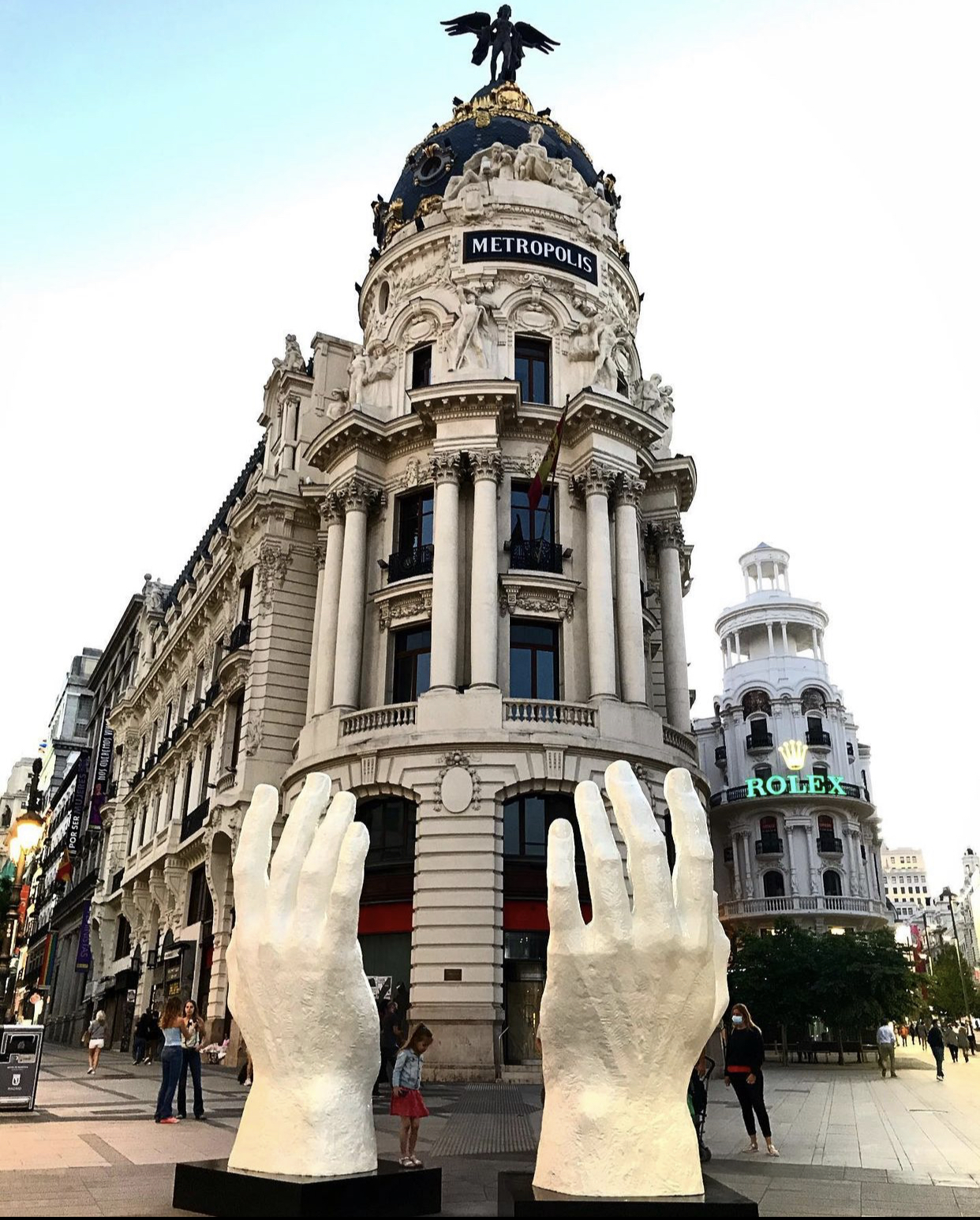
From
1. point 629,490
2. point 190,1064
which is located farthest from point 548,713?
point 190,1064

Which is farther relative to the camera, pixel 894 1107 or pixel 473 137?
pixel 473 137

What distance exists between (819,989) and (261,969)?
34208 mm

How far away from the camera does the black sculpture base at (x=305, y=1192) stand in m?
7.06

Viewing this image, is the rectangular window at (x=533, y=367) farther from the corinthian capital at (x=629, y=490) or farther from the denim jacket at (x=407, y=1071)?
the denim jacket at (x=407, y=1071)

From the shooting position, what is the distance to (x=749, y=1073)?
1353cm

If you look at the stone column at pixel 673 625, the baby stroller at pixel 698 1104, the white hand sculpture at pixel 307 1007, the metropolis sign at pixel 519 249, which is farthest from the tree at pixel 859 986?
the white hand sculpture at pixel 307 1007

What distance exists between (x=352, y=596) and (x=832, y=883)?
45.3 m

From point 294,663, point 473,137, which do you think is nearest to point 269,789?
point 294,663

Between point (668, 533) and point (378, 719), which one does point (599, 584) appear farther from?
point (378, 719)

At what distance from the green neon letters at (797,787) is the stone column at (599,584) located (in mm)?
39213

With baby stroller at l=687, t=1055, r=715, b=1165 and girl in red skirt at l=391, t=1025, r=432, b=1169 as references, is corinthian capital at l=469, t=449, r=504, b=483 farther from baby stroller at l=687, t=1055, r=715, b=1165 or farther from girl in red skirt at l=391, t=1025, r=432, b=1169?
girl in red skirt at l=391, t=1025, r=432, b=1169

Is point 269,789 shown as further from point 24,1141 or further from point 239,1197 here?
point 24,1141

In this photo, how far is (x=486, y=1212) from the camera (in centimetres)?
866

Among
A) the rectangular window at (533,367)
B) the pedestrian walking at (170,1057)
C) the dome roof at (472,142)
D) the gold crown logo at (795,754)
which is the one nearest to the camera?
the pedestrian walking at (170,1057)
